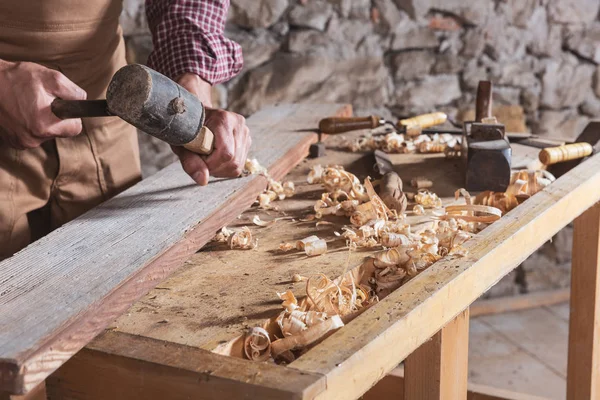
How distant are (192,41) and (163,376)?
104cm

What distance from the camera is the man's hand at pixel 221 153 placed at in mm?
1586

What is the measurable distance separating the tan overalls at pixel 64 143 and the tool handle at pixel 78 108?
0.34m

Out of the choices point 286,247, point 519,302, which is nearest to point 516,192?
point 286,247

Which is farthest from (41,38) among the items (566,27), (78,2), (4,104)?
(566,27)

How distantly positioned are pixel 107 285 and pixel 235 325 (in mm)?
199

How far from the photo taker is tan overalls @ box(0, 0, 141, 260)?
5.47 ft

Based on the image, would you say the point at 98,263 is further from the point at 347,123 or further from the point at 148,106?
the point at 347,123

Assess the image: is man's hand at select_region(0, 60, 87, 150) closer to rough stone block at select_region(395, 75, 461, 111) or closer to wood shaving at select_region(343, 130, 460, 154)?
wood shaving at select_region(343, 130, 460, 154)

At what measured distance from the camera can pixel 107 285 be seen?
117 centimetres

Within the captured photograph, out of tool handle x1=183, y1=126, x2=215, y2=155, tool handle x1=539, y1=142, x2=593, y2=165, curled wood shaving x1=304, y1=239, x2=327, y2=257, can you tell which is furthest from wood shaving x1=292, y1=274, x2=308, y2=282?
tool handle x1=539, y1=142, x2=593, y2=165

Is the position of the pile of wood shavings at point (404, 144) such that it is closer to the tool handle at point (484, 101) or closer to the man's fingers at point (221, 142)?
the tool handle at point (484, 101)

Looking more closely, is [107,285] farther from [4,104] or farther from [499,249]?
[499,249]

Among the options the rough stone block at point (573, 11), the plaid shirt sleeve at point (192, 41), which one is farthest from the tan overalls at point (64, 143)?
the rough stone block at point (573, 11)

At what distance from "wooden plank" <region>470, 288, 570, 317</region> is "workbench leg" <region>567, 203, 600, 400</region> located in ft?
5.13
